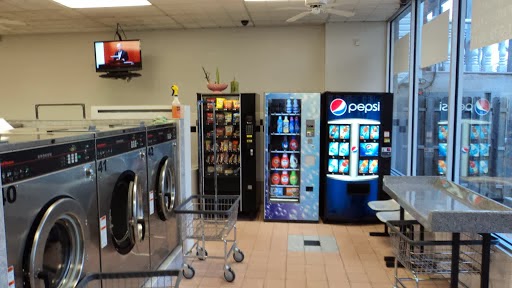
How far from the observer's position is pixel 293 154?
6.12 m

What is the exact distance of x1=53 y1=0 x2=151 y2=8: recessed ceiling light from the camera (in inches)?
206

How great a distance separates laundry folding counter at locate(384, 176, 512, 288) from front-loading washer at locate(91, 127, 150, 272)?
2.07 meters

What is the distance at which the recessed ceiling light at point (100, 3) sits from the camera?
5227 millimetres

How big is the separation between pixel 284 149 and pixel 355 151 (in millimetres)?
1087

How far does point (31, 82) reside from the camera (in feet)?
24.8

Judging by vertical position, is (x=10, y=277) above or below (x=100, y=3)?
below

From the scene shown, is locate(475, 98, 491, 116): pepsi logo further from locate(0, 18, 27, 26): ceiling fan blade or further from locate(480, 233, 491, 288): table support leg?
locate(0, 18, 27, 26): ceiling fan blade

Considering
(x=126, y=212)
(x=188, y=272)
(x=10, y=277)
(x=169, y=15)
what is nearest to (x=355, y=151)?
(x=188, y=272)

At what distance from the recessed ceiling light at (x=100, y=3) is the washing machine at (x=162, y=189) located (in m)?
2.23

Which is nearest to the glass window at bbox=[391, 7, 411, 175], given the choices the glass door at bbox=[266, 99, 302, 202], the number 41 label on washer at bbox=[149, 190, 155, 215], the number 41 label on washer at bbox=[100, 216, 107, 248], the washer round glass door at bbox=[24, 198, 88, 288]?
the glass door at bbox=[266, 99, 302, 202]

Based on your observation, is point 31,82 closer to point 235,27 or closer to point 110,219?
point 235,27

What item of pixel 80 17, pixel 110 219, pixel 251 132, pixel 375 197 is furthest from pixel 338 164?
pixel 80 17

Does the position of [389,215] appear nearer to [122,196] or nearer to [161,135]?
[161,135]

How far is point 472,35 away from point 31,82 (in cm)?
751
